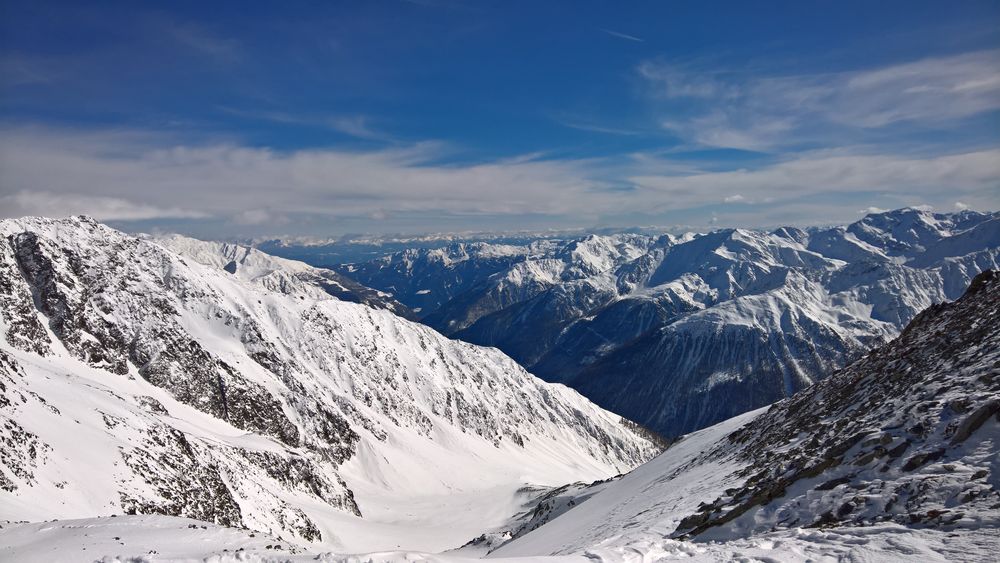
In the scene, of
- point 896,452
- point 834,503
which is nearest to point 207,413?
point 834,503

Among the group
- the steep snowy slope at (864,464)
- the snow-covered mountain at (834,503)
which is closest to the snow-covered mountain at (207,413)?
the snow-covered mountain at (834,503)

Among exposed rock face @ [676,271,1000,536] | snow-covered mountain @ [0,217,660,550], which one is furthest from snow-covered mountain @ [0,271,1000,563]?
snow-covered mountain @ [0,217,660,550]

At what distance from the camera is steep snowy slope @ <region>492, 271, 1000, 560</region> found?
18531 mm

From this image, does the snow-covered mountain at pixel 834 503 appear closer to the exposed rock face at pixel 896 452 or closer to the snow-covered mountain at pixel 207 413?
the exposed rock face at pixel 896 452

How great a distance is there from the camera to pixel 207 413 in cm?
12094

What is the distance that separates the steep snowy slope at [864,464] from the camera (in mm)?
18531

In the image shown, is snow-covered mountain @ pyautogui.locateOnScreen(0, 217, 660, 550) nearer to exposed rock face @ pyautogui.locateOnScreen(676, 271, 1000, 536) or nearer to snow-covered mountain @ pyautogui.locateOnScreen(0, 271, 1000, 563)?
snow-covered mountain @ pyautogui.locateOnScreen(0, 271, 1000, 563)

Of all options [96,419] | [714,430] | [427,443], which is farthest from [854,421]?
[427,443]

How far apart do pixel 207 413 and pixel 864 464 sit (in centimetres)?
13202

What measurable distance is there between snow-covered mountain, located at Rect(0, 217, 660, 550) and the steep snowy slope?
4343 cm

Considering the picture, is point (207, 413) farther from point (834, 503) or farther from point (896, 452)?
point (896, 452)

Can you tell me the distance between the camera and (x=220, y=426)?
387 ft

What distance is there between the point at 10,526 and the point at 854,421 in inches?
1898

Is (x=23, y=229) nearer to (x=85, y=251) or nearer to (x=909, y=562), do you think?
(x=85, y=251)
